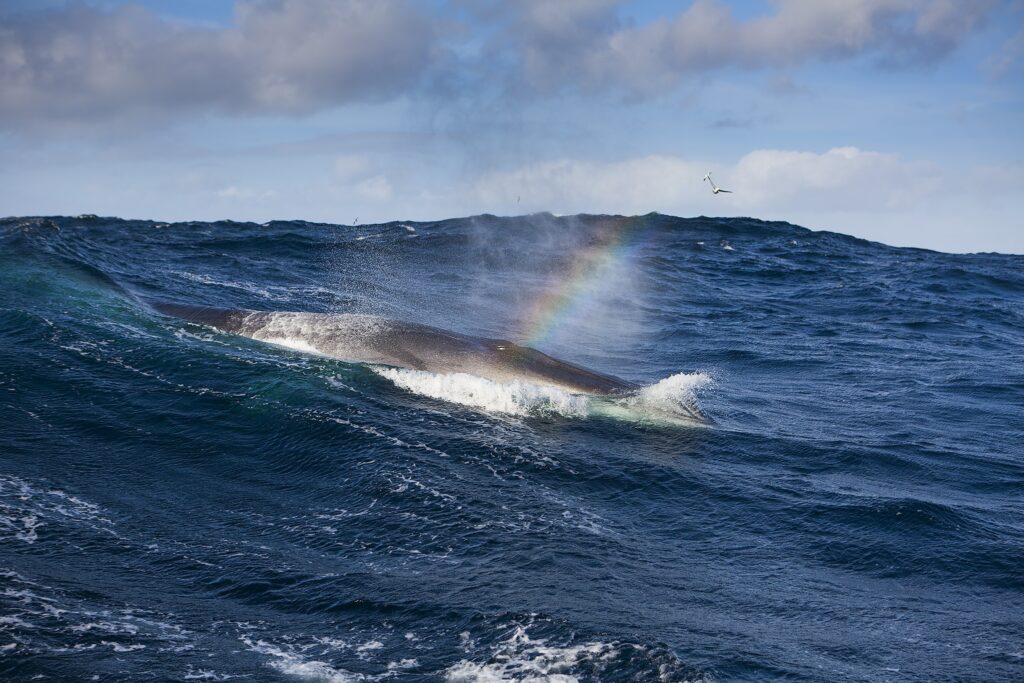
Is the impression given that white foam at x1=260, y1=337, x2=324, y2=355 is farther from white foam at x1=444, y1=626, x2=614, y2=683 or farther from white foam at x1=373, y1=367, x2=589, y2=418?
white foam at x1=444, y1=626, x2=614, y2=683

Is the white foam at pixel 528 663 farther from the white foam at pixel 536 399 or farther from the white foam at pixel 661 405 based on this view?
the white foam at pixel 661 405

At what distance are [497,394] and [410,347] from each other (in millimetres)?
4679

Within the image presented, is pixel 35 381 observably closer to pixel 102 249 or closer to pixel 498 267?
pixel 102 249

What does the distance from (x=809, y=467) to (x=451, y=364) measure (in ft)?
40.2

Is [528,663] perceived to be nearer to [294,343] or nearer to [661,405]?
[661,405]

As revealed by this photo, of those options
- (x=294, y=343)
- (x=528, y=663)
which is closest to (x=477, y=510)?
(x=528, y=663)

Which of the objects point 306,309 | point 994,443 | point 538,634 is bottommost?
point 538,634

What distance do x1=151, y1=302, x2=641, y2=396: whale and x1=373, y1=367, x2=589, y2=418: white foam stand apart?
62 centimetres

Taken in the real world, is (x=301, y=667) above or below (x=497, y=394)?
below

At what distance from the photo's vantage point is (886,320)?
54.9 metres

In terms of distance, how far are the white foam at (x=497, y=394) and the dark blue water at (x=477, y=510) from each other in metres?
0.37

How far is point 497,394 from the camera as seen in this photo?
94.3ft

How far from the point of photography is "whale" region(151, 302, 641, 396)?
99.5ft

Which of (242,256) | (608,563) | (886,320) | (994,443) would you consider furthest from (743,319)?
(608,563)
